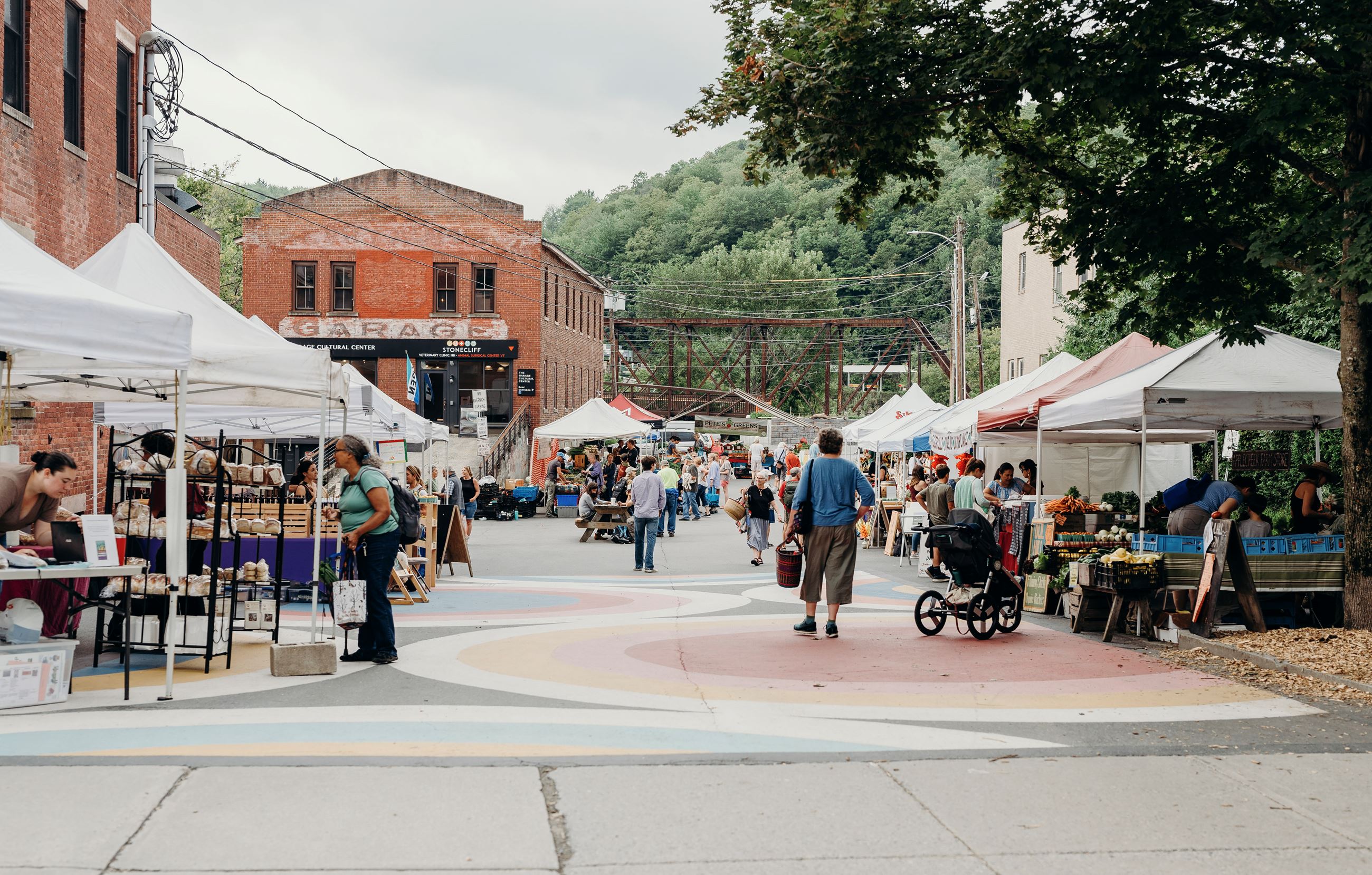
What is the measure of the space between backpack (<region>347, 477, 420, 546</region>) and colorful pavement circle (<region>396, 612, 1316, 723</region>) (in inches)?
41.6

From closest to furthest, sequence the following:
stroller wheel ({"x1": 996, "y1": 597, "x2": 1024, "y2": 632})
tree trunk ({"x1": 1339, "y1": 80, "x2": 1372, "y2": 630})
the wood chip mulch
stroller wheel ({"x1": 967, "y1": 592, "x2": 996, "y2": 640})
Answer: the wood chip mulch < tree trunk ({"x1": 1339, "y1": 80, "x2": 1372, "y2": 630}) < stroller wheel ({"x1": 967, "y1": 592, "x2": 996, "y2": 640}) < stroller wheel ({"x1": 996, "y1": 597, "x2": 1024, "y2": 632})

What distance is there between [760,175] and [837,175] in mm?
880

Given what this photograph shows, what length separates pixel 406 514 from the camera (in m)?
12.8

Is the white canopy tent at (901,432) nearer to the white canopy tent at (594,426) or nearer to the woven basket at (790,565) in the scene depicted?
the white canopy tent at (594,426)

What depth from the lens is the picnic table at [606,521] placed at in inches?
1098

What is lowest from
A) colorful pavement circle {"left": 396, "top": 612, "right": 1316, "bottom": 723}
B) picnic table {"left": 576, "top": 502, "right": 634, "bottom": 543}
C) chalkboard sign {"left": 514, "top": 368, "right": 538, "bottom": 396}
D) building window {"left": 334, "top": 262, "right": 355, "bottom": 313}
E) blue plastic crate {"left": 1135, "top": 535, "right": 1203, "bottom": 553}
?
colorful pavement circle {"left": 396, "top": 612, "right": 1316, "bottom": 723}

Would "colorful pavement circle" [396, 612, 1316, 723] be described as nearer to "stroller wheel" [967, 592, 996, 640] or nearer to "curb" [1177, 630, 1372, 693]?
"stroller wheel" [967, 592, 996, 640]

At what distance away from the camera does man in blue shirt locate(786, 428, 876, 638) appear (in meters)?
12.0

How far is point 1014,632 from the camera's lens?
42.2ft

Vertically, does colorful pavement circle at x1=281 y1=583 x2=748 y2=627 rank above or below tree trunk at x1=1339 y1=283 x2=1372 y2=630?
below

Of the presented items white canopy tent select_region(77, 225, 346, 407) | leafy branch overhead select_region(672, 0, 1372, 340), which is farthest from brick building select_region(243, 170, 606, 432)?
white canopy tent select_region(77, 225, 346, 407)

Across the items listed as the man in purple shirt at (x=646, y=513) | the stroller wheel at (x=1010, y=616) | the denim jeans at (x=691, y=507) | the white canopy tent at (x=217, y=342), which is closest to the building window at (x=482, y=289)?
the denim jeans at (x=691, y=507)

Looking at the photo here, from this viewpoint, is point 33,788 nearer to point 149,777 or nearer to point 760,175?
point 149,777

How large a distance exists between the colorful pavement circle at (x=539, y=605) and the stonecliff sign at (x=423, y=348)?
32404 millimetres
